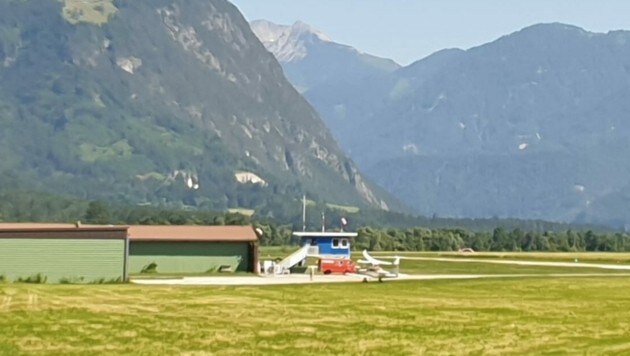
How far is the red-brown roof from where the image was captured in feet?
288

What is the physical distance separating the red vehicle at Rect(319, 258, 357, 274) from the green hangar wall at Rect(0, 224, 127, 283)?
17.8 meters

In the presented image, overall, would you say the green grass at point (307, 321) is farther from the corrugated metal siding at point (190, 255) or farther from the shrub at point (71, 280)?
the corrugated metal siding at point (190, 255)

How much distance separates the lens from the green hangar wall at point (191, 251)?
86812mm

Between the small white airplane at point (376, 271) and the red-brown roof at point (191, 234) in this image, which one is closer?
the small white airplane at point (376, 271)

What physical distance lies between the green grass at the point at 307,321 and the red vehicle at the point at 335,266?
23982 mm

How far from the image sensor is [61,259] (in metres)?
69.4

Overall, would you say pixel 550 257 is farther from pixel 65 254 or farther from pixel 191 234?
pixel 65 254

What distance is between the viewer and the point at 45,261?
69250 millimetres

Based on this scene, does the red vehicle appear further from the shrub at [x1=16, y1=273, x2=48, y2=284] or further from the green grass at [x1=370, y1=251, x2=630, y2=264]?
the green grass at [x1=370, y1=251, x2=630, y2=264]

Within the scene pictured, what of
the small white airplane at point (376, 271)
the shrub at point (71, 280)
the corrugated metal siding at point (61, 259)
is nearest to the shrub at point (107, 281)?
the corrugated metal siding at point (61, 259)

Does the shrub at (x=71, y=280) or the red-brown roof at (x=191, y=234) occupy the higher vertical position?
the red-brown roof at (x=191, y=234)

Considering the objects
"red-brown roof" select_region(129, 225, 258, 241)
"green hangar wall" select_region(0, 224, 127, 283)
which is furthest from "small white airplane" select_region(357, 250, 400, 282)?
"green hangar wall" select_region(0, 224, 127, 283)

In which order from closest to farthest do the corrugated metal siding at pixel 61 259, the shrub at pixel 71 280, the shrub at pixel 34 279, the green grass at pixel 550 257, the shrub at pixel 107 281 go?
the shrub at pixel 34 279 → the shrub at pixel 71 280 → the shrub at pixel 107 281 → the corrugated metal siding at pixel 61 259 → the green grass at pixel 550 257

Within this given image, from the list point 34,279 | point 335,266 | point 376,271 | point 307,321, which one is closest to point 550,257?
point 335,266
